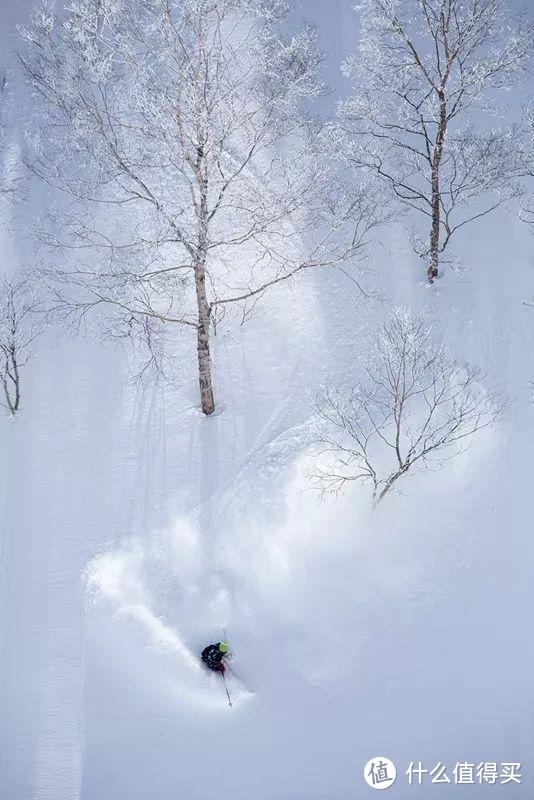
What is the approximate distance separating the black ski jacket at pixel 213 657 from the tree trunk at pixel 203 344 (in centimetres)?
509

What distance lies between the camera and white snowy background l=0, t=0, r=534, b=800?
39.9 ft

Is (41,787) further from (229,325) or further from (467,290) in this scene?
(467,290)

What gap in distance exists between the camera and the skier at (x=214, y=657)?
12.6 meters

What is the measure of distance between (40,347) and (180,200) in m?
4.94

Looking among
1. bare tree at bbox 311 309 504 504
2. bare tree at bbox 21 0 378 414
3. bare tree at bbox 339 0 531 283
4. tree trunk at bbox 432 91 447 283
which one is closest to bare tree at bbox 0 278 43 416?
bare tree at bbox 21 0 378 414

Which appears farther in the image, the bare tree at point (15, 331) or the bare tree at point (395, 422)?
the bare tree at point (15, 331)

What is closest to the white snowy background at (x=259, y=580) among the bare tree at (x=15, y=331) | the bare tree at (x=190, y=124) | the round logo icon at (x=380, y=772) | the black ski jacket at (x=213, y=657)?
the round logo icon at (x=380, y=772)

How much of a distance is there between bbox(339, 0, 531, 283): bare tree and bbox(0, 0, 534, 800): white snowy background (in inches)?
77.4

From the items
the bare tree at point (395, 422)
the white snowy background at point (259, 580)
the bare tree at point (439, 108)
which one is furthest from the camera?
the bare tree at point (395, 422)

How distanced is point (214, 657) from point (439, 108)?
39.0 ft

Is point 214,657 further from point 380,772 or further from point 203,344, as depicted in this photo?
point 203,344

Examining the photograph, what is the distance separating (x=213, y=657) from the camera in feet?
41.5

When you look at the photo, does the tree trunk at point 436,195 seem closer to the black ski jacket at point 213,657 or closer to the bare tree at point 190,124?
the bare tree at point 190,124

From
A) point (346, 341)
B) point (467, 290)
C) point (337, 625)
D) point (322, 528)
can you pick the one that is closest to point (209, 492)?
point (322, 528)
